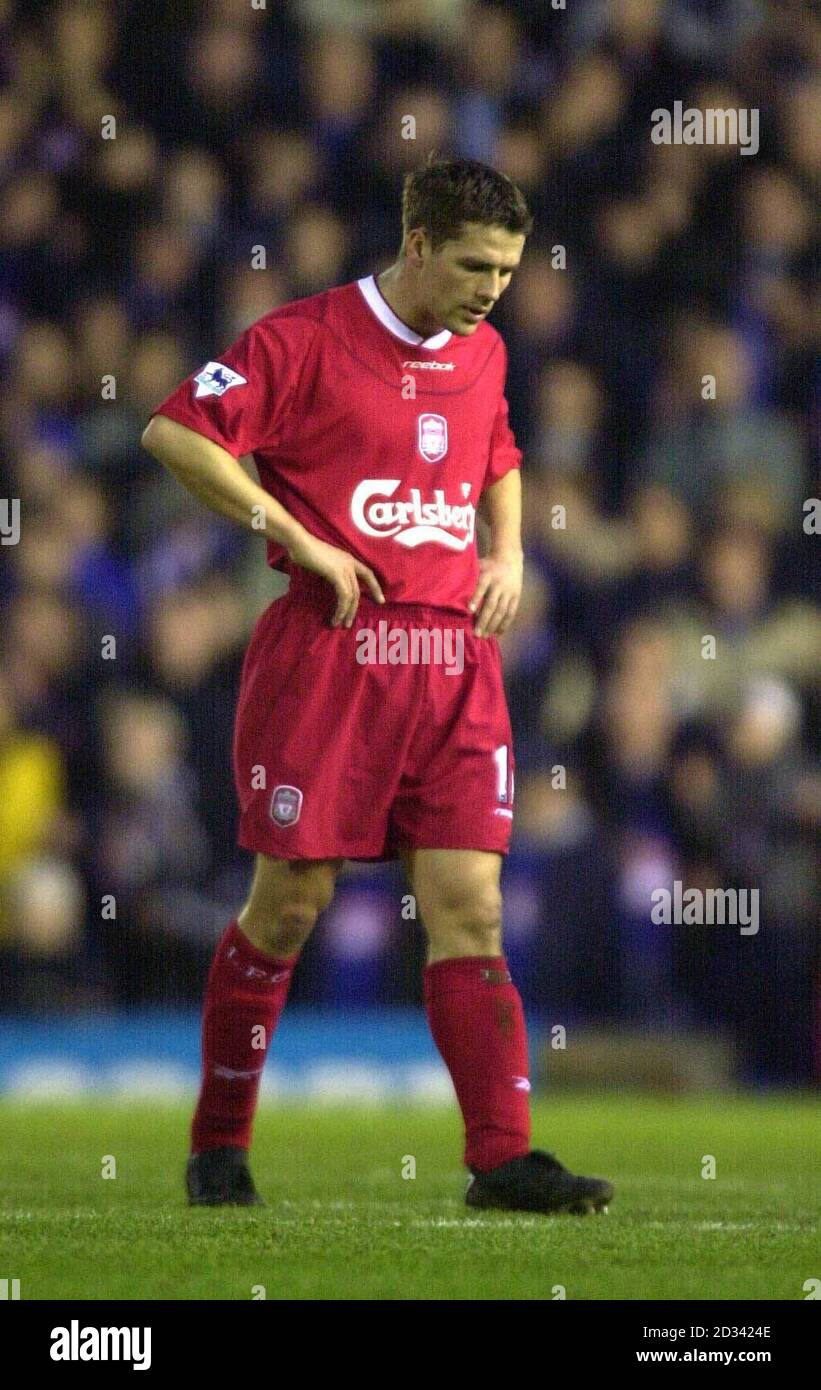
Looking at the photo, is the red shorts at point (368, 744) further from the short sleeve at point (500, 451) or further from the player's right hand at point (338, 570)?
the short sleeve at point (500, 451)

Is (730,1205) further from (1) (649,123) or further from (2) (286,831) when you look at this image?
(1) (649,123)

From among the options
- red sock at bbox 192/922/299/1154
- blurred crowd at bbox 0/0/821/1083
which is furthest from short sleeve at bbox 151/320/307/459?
blurred crowd at bbox 0/0/821/1083

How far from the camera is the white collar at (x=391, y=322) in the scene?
5289 millimetres

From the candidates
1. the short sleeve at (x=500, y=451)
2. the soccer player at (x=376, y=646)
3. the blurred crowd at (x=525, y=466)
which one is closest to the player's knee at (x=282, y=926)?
the soccer player at (x=376, y=646)

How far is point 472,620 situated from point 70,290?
23.0ft

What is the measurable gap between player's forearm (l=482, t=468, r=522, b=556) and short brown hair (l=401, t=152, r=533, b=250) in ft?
2.21

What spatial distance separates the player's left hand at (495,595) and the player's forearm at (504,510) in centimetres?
11

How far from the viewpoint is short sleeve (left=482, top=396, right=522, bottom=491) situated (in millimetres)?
5512

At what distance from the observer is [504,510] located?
18.3 ft

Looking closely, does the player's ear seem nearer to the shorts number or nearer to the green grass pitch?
the shorts number

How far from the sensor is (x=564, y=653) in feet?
33.8

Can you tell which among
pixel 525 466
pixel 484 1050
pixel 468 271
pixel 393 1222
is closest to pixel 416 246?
pixel 468 271
